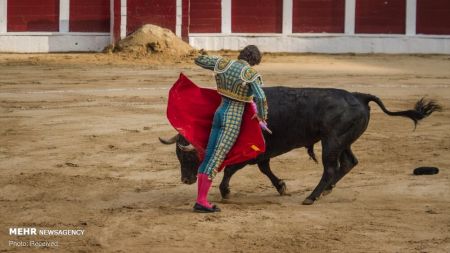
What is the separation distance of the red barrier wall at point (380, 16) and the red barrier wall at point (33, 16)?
656 cm

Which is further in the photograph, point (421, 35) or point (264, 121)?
point (421, 35)

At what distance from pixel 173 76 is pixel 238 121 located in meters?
9.38

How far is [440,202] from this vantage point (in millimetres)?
8227

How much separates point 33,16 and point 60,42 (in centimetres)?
76

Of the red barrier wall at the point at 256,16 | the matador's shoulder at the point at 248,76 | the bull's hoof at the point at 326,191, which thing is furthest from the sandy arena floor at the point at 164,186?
the red barrier wall at the point at 256,16

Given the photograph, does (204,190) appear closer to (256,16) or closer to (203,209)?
(203,209)

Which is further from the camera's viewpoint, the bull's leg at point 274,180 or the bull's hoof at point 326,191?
the bull's leg at point 274,180

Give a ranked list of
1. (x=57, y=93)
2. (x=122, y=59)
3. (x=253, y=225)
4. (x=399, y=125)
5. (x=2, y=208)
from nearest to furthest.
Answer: (x=253, y=225), (x=2, y=208), (x=399, y=125), (x=57, y=93), (x=122, y=59)

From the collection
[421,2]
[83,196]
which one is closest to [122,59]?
[421,2]

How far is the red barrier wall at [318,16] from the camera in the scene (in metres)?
22.2

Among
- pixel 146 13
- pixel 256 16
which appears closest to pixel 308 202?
pixel 146 13

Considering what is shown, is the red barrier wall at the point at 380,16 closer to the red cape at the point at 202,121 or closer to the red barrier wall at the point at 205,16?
the red barrier wall at the point at 205,16

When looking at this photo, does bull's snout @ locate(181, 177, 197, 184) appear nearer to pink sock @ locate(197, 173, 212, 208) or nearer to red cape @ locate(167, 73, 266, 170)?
red cape @ locate(167, 73, 266, 170)

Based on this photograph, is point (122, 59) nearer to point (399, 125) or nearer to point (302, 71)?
point (302, 71)
